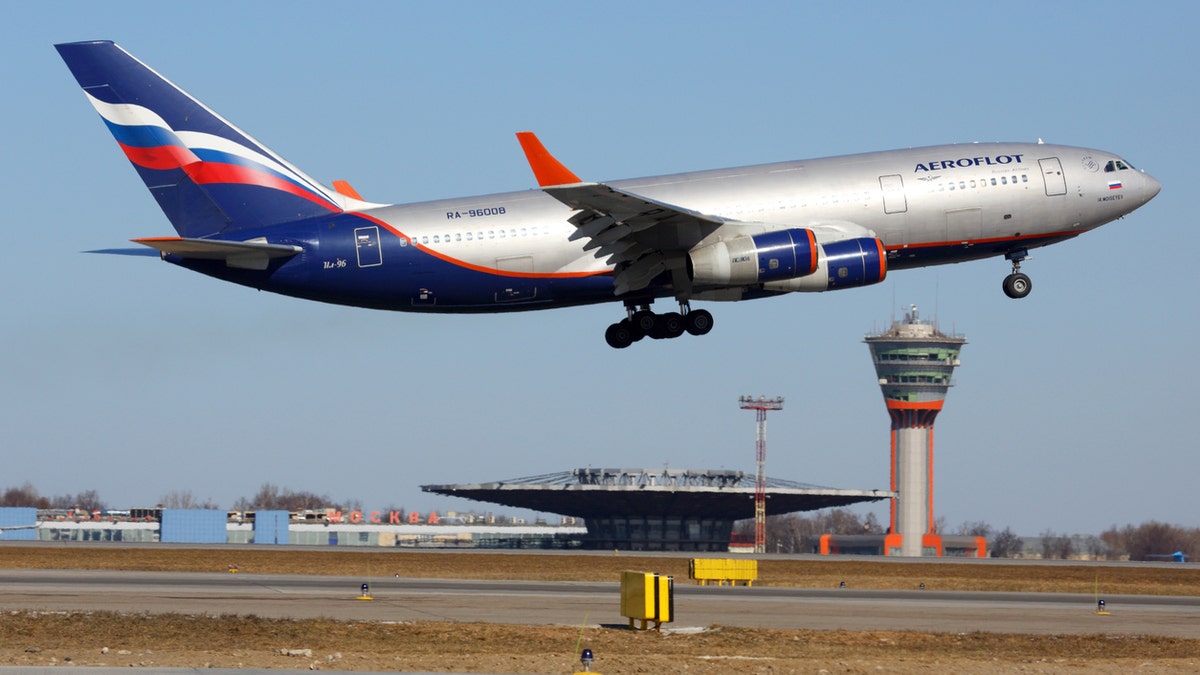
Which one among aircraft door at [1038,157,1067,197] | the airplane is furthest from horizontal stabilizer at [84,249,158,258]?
aircraft door at [1038,157,1067,197]

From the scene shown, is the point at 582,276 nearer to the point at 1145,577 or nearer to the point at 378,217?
the point at 378,217

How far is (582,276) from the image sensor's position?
153ft

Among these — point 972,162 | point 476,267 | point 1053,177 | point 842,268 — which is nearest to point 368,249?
point 476,267

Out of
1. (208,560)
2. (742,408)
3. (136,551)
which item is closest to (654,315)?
(208,560)

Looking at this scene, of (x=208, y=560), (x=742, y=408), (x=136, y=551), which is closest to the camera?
(x=208, y=560)

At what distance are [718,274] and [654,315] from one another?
5.07m

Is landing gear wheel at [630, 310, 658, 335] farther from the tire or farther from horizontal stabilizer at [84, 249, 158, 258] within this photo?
horizontal stabilizer at [84, 249, 158, 258]

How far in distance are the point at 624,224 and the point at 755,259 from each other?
4.12 metres

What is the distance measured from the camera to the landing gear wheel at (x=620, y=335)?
1964 inches

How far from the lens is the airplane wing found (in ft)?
133

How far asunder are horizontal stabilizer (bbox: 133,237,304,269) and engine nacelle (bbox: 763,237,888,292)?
598 inches

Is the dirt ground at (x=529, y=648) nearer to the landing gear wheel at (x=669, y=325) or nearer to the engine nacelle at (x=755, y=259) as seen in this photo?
the engine nacelle at (x=755, y=259)

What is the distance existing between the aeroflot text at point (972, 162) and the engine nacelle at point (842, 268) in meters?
4.35

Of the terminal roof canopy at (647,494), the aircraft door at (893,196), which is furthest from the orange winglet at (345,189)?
the terminal roof canopy at (647,494)
